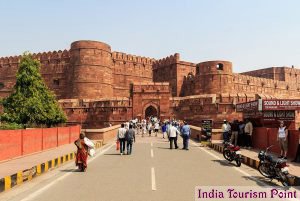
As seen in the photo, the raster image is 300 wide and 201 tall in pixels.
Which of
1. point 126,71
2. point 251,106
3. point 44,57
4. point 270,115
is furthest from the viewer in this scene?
point 126,71

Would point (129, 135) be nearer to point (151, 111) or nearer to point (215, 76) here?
point (151, 111)

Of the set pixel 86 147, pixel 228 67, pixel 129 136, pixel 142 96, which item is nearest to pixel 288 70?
pixel 228 67

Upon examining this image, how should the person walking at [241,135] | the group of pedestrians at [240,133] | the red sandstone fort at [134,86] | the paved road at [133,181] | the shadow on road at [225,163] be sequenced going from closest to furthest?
the paved road at [133,181] → the shadow on road at [225,163] → the group of pedestrians at [240,133] → the person walking at [241,135] → the red sandstone fort at [134,86]

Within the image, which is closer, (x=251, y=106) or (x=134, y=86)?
(x=251, y=106)

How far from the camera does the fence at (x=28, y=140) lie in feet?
39.5

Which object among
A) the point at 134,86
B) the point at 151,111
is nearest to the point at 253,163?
the point at 134,86

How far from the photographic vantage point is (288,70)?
210ft

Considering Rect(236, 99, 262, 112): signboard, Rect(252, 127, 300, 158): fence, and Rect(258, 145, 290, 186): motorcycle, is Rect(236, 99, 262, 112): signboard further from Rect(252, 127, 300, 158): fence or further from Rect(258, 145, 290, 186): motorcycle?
Rect(258, 145, 290, 186): motorcycle

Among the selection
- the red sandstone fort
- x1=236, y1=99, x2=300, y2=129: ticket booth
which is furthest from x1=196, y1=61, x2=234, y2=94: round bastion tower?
x1=236, y1=99, x2=300, y2=129: ticket booth

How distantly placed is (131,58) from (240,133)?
120ft

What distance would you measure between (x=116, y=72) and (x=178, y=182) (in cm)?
4223

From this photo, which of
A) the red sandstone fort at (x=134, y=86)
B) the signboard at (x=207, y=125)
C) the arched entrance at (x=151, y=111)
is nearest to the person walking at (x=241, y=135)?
the signboard at (x=207, y=125)

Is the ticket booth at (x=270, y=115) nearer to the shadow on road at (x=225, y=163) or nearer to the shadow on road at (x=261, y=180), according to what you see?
the shadow on road at (x=225, y=163)

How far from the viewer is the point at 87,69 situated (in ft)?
142
